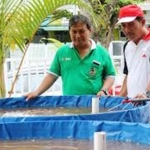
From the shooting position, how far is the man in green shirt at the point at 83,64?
4.83 meters

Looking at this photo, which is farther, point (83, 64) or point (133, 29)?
point (83, 64)

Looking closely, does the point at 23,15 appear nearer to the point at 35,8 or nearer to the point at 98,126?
the point at 35,8

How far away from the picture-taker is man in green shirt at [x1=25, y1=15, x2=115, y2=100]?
4.83m

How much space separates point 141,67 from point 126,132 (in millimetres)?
1033

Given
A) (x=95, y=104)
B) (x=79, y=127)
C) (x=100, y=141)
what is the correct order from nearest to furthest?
(x=100, y=141) < (x=79, y=127) < (x=95, y=104)

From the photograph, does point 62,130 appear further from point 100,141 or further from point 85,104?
point 85,104

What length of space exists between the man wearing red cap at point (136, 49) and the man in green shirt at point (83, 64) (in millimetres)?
413

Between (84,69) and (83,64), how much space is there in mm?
51

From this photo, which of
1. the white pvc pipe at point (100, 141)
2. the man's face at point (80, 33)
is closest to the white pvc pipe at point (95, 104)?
the man's face at point (80, 33)

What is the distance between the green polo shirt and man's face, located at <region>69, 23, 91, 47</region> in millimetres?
137

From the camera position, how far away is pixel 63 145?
11.3 ft

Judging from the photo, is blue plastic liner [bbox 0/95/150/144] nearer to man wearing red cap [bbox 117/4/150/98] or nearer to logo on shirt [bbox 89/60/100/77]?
man wearing red cap [bbox 117/4/150/98]

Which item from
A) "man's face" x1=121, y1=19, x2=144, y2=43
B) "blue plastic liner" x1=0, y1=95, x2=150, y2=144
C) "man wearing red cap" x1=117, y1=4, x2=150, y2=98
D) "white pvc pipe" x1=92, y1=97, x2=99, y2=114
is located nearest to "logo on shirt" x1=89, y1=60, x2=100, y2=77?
"man wearing red cap" x1=117, y1=4, x2=150, y2=98

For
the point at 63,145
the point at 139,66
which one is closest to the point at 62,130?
the point at 63,145
